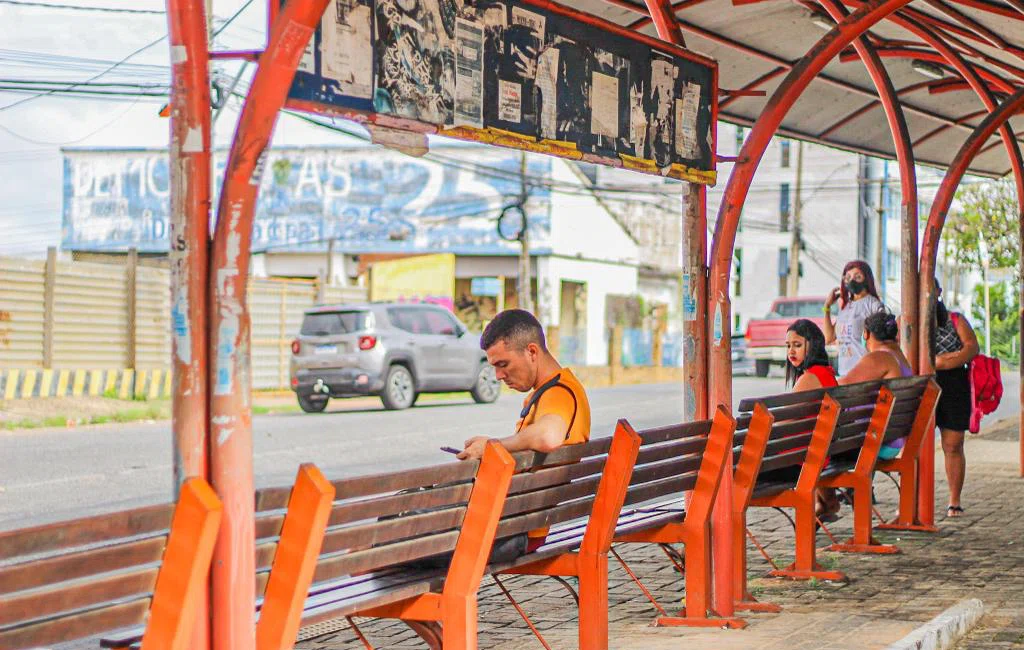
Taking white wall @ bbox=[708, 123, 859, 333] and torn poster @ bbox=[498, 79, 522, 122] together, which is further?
white wall @ bbox=[708, 123, 859, 333]

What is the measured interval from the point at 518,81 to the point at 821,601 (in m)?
3.24

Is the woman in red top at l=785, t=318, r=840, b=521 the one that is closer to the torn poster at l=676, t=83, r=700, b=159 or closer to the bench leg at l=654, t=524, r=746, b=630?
the torn poster at l=676, t=83, r=700, b=159

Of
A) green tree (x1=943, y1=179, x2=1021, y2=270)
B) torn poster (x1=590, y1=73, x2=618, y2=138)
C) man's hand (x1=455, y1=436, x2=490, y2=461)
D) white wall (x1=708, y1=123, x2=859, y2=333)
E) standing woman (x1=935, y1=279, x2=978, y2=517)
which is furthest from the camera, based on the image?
white wall (x1=708, y1=123, x2=859, y2=333)

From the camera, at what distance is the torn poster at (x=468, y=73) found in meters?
5.12

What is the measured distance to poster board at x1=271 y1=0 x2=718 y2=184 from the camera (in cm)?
451

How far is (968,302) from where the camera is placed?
8194 centimetres

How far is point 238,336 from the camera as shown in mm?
3764

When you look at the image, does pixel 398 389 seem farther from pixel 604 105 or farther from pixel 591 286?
pixel 591 286

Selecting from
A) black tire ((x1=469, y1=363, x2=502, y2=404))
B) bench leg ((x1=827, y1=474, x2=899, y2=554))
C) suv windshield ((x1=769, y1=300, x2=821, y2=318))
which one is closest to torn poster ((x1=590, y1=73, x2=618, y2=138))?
bench leg ((x1=827, y1=474, x2=899, y2=554))

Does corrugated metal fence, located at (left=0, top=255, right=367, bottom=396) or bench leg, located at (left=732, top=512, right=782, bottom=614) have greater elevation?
corrugated metal fence, located at (left=0, top=255, right=367, bottom=396)

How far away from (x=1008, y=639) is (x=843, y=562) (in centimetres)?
208

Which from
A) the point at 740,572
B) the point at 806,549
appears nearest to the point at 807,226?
the point at 806,549

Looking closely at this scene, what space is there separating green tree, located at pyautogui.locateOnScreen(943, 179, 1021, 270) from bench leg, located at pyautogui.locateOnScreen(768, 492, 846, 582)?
2674cm

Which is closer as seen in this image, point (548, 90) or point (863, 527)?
point (548, 90)
